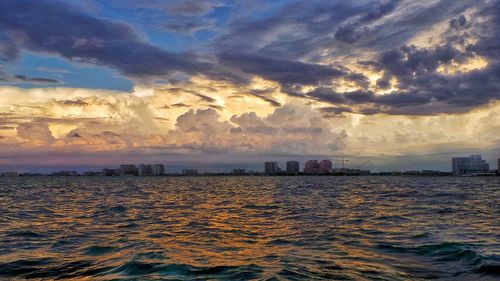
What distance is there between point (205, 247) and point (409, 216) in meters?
20.5

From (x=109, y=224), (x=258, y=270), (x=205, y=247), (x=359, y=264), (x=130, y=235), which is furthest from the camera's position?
(x=109, y=224)

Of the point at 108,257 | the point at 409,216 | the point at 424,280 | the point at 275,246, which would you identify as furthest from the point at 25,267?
the point at 409,216

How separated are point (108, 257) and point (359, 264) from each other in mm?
10852

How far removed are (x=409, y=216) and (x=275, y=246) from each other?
58.4 feet

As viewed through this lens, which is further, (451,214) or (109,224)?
(451,214)

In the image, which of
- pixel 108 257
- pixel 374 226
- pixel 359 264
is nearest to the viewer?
pixel 359 264

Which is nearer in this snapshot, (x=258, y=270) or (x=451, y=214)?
(x=258, y=270)

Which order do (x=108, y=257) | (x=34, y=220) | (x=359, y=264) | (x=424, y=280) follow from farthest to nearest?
1. (x=34, y=220)
2. (x=108, y=257)
3. (x=359, y=264)
4. (x=424, y=280)

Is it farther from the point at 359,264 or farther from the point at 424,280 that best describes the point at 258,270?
the point at 424,280

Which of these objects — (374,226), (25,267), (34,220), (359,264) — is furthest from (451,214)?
(34,220)

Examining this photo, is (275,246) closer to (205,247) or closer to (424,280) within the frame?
(205,247)

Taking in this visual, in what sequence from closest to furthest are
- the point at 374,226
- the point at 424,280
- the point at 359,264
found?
1. the point at 424,280
2. the point at 359,264
3. the point at 374,226

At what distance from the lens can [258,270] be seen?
635 inches

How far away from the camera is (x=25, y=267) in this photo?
56.2ft
